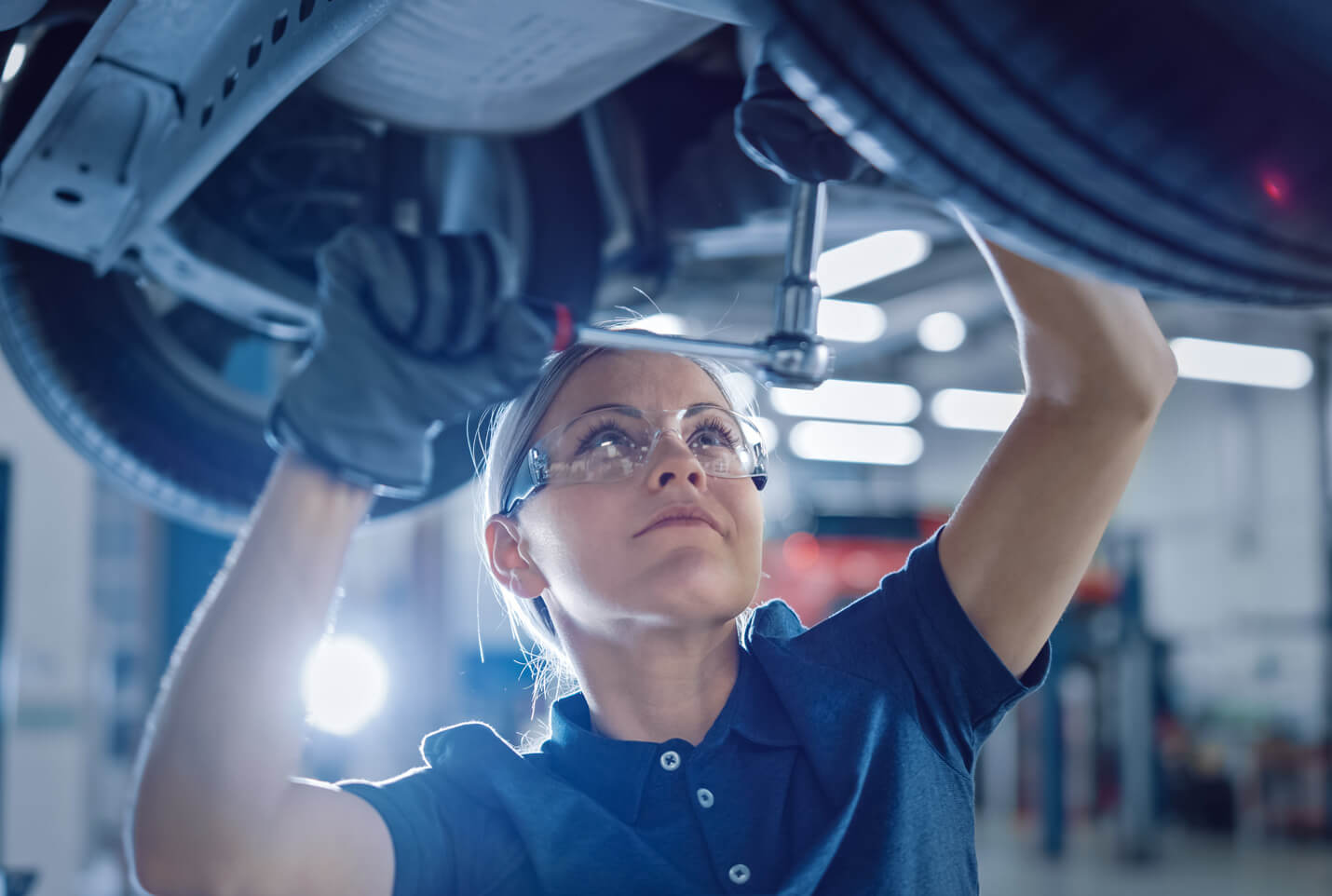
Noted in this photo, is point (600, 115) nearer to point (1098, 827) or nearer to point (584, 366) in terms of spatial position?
point (584, 366)

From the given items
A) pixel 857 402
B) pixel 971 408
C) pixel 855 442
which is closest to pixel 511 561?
pixel 857 402

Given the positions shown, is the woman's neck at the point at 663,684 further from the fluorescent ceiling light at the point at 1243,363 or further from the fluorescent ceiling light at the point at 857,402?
the fluorescent ceiling light at the point at 857,402

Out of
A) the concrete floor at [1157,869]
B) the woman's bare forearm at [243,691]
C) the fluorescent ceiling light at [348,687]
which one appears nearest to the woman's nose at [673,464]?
the woman's bare forearm at [243,691]

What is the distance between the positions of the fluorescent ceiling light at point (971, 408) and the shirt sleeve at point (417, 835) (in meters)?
8.13

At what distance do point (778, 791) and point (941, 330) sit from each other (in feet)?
21.0

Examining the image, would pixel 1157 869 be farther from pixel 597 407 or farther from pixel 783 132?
pixel 783 132

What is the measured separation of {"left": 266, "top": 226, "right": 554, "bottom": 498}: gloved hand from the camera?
0.73 m

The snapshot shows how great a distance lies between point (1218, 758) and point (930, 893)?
7267 millimetres

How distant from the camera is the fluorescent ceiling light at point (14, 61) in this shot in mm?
894

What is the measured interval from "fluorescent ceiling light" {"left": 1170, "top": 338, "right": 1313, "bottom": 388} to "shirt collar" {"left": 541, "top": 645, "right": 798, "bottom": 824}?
6.79 metres

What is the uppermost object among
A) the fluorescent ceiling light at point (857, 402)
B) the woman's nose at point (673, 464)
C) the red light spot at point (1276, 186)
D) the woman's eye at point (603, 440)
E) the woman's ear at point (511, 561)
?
the fluorescent ceiling light at point (857, 402)

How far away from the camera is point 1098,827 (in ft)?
22.8

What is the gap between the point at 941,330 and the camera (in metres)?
7.00

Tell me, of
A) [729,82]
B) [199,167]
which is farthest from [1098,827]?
[199,167]
